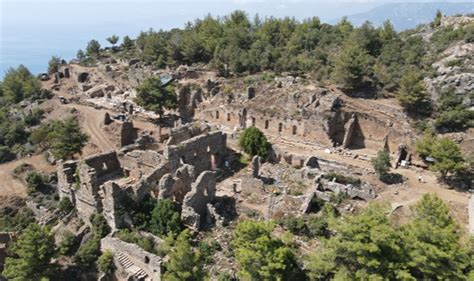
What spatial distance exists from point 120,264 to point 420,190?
31.0m

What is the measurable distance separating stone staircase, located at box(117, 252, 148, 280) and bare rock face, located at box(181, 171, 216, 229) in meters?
5.74

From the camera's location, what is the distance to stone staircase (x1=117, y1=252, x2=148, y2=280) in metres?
30.4

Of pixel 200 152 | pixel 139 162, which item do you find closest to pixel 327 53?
pixel 200 152

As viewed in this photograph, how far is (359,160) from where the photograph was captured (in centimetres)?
5100

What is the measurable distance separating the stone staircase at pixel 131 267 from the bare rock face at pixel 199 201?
574 cm

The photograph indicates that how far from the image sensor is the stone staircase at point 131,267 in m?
30.4

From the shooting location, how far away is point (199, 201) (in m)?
36.1

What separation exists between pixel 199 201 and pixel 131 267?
8.26 m

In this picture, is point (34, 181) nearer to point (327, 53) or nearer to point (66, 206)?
point (66, 206)

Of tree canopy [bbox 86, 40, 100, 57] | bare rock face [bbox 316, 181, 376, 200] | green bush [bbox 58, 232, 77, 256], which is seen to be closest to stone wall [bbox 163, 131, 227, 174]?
green bush [bbox 58, 232, 77, 256]

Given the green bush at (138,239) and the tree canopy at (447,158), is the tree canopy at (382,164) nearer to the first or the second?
the tree canopy at (447,158)

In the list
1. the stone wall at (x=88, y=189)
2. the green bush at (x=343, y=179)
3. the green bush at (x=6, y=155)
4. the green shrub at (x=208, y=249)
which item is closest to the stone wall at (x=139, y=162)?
the stone wall at (x=88, y=189)

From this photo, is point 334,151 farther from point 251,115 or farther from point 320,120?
point 251,115

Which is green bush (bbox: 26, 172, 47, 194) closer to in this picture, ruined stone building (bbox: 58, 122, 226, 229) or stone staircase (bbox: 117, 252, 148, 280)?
ruined stone building (bbox: 58, 122, 226, 229)
